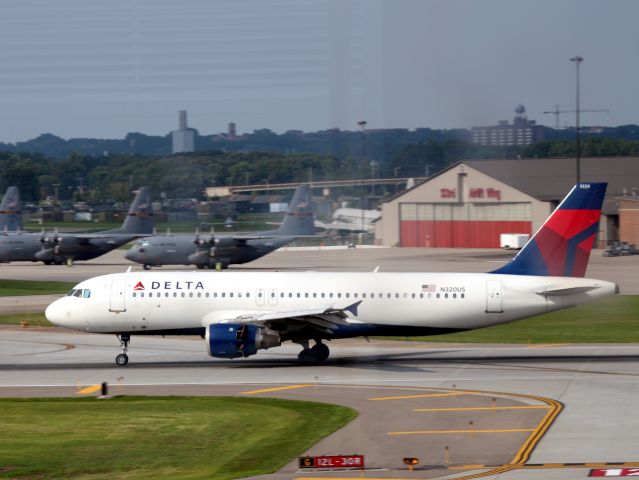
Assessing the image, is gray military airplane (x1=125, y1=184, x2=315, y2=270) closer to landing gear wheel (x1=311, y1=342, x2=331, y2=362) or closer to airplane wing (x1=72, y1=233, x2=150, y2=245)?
airplane wing (x1=72, y1=233, x2=150, y2=245)

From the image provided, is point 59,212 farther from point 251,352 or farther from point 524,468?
point 524,468

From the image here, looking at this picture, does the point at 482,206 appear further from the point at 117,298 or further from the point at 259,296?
the point at 117,298

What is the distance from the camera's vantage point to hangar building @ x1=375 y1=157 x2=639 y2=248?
247 feet

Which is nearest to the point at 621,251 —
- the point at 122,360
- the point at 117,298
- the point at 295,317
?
the point at 295,317

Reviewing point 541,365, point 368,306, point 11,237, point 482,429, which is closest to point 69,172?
point 11,237

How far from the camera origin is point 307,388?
3300cm

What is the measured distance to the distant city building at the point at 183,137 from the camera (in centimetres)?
5522

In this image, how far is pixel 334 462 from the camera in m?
21.4

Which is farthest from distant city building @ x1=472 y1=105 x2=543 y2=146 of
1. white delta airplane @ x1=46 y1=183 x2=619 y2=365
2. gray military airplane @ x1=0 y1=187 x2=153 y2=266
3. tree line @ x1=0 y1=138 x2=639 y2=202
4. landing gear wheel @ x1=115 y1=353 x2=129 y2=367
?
gray military airplane @ x1=0 y1=187 x2=153 y2=266

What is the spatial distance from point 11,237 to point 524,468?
81030 millimetres

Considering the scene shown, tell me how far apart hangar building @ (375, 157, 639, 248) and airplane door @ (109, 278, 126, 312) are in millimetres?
35195

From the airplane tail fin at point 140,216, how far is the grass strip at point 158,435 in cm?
4141

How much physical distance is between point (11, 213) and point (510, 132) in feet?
219

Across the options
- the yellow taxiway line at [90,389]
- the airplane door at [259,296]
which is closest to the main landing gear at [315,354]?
the airplane door at [259,296]
